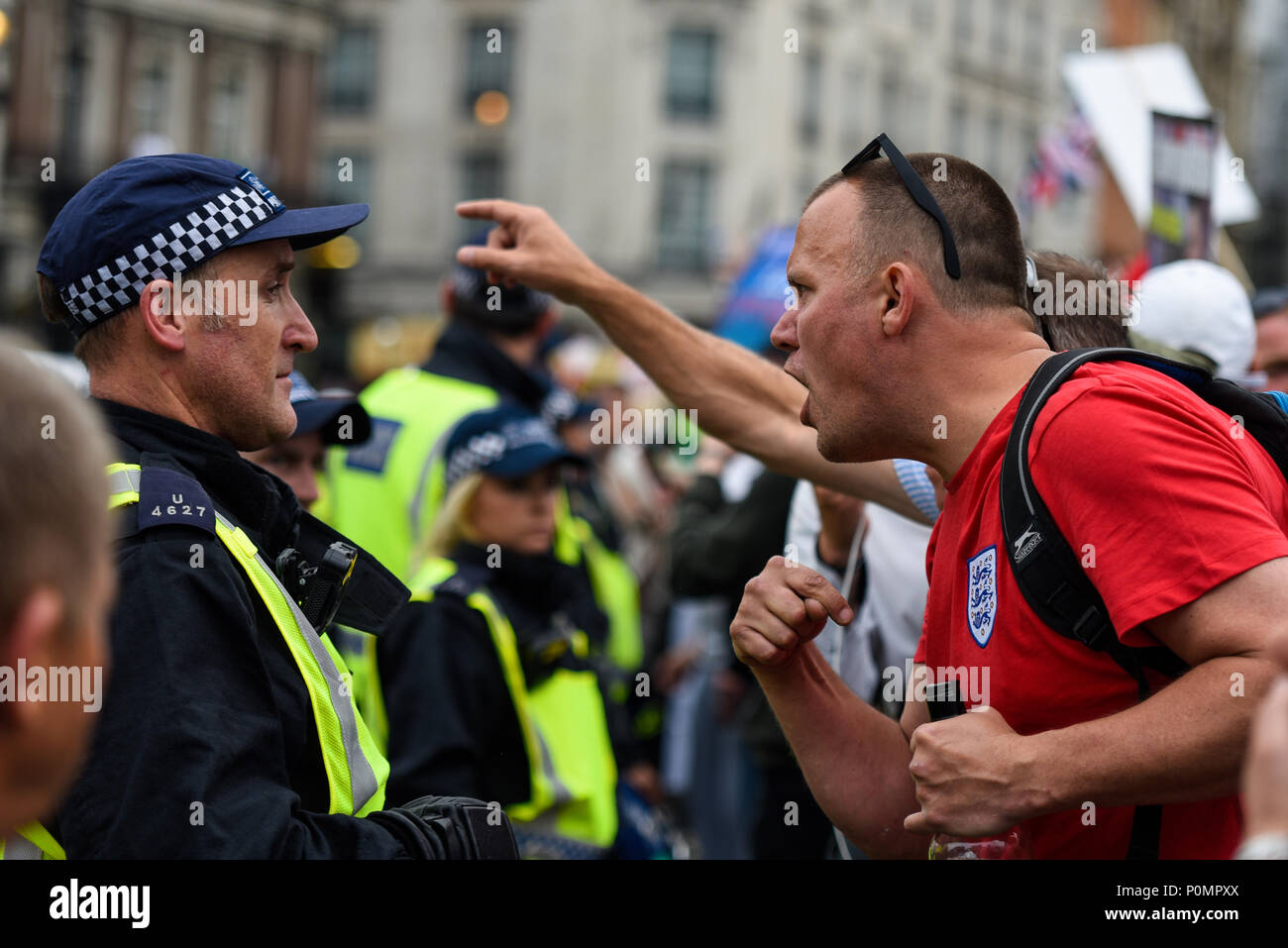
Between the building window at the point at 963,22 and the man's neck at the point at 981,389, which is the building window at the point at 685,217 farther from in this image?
the man's neck at the point at 981,389

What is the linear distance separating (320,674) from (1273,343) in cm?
361

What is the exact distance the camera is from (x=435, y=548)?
482 cm

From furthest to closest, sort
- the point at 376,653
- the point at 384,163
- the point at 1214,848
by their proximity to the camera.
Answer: the point at 384,163 → the point at 376,653 → the point at 1214,848

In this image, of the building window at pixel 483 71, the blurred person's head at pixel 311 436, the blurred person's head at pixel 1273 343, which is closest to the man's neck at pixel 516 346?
the blurred person's head at pixel 311 436

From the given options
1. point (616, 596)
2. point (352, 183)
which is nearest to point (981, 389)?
point (616, 596)

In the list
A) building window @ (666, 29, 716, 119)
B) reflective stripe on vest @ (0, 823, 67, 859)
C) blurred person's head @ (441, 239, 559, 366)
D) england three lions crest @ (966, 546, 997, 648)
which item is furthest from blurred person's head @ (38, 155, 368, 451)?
building window @ (666, 29, 716, 119)

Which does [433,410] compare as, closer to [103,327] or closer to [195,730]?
[103,327]

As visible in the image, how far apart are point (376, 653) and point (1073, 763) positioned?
2.51m

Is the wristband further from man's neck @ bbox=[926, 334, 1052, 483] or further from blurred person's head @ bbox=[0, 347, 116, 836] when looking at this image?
man's neck @ bbox=[926, 334, 1052, 483]

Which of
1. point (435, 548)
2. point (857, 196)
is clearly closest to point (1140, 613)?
point (857, 196)

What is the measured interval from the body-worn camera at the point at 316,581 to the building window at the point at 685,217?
37046 mm

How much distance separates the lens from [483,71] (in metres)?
42.1

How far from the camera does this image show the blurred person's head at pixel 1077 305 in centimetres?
307

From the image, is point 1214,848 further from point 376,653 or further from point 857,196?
point 376,653
